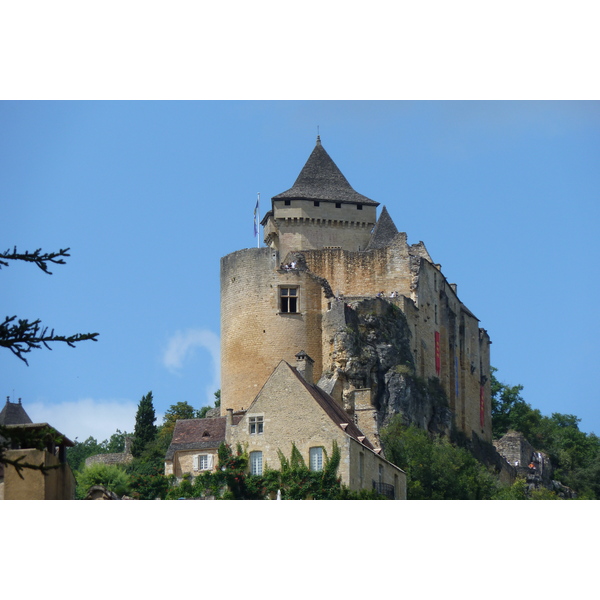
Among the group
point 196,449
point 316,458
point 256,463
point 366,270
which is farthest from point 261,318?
point 316,458

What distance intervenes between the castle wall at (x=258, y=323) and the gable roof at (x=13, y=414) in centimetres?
903

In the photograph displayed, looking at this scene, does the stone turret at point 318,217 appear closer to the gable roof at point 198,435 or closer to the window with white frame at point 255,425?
the gable roof at point 198,435

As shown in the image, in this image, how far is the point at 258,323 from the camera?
56.8 meters

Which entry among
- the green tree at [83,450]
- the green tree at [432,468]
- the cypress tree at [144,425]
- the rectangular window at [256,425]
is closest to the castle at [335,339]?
the rectangular window at [256,425]

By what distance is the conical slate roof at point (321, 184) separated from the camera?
6619cm

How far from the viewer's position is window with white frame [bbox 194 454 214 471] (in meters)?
48.7

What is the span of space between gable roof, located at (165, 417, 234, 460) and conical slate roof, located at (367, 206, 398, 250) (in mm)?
15673

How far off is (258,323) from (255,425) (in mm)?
13023

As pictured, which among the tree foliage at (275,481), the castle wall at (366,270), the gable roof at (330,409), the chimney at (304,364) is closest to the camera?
the tree foliage at (275,481)

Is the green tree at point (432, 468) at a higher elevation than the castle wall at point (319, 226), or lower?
lower

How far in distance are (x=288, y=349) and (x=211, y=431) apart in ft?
21.5

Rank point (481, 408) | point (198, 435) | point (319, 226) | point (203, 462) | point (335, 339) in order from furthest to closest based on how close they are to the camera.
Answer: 1. point (481, 408)
2. point (319, 226)
3. point (335, 339)
4. point (198, 435)
5. point (203, 462)

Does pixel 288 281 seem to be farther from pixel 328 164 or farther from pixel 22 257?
pixel 22 257

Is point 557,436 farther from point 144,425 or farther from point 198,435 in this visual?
point 198,435
